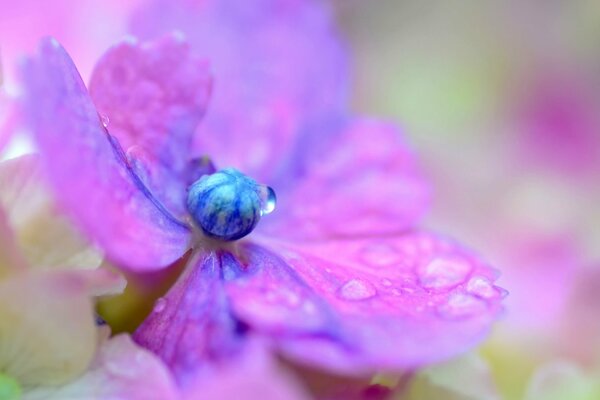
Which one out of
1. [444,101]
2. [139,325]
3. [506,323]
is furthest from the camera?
[444,101]

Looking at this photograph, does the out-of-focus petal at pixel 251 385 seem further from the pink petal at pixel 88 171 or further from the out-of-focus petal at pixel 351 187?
the out-of-focus petal at pixel 351 187

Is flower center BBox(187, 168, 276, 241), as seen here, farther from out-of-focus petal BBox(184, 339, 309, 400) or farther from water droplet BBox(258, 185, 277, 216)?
out-of-focus petal BBox(184, 339, 309, 400)

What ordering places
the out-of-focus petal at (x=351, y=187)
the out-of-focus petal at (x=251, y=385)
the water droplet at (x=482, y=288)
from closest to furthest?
Result: 1. the out-of-focus petal at (x=251, y=385)
2. the water droplet at (x=482, y=288)
3. the out-of-focus petal at (x=351, y=187)

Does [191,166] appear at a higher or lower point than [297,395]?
higher

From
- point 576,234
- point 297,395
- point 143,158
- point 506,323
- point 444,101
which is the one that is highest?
point 444,101

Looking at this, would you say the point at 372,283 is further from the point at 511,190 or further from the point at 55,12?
the point at 511,190

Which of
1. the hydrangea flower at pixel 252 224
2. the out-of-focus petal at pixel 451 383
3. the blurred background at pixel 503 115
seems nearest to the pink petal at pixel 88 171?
the hydrangea flower at pixel 252 224

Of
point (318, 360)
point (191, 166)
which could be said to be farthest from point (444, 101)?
point (318, 360)
